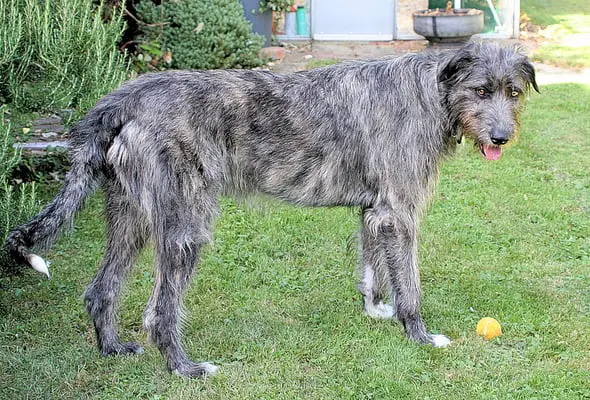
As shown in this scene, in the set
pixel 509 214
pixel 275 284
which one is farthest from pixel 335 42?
pixel 275 284

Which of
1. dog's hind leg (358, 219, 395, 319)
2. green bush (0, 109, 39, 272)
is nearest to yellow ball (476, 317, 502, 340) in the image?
dog's hind leg (358, 219, 395, 319)

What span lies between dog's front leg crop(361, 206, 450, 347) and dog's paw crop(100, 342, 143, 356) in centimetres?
155

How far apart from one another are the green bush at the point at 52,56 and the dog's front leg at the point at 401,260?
265cm

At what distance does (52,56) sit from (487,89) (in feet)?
10.9

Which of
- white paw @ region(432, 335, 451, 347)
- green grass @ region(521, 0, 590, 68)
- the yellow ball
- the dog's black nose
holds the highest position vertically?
the dog's black nose

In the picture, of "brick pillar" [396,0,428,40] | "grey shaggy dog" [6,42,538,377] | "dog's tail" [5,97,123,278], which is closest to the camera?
"dog's tail" [5,97,123,278]

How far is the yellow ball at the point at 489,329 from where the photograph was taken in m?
5.03

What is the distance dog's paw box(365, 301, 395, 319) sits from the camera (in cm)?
533

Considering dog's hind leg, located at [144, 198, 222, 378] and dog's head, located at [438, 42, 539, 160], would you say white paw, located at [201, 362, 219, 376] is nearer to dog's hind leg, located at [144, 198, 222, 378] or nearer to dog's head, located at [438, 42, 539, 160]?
dog's hind leg, located at [144, 198, 222, 378]

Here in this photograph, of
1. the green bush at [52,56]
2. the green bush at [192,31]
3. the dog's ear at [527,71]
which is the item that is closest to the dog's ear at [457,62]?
the dog's ear at [527,71]

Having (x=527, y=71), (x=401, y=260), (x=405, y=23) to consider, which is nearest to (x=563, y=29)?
(x=405, y=23)

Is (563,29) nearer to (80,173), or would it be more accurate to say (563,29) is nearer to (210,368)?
(210,368)

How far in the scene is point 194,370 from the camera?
4609 mm

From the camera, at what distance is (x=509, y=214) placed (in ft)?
22.9
